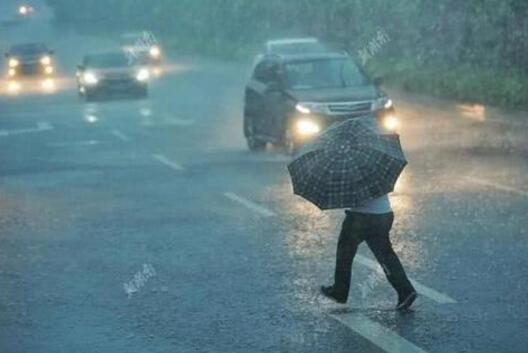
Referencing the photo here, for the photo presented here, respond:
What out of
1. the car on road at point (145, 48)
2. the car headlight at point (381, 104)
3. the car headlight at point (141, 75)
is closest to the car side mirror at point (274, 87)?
the car headlight at point (381, 104)

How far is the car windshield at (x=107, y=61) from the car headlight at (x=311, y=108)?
19966 millimetres

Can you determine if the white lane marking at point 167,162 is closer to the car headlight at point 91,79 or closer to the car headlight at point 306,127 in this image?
the car headlight at point 306,127

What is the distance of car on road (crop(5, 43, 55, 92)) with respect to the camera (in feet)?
173

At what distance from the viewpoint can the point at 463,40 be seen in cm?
3541

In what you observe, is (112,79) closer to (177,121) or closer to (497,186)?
(177,121)

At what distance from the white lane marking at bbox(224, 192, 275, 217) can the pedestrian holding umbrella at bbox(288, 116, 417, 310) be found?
4.98 meters

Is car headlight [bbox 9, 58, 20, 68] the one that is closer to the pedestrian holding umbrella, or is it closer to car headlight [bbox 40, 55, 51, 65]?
car headlight [bbox 40, 55, 51, 65]

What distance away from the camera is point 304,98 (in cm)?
1964

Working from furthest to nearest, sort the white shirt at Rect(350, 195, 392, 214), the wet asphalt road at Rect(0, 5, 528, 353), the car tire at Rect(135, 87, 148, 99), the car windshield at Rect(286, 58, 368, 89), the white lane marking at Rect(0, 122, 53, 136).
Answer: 1. the car tire at Rect(135, 87, 148, 99)
2. the white lane marking at Rect(0, 122, 53, 136)
3. the car windshield at Rect(286, 58, 368, 89)
4. the white shirt at Rect(350, 195, 392, 214)
5. the wet asphalt road at Rect(0, 5, 528, 353)

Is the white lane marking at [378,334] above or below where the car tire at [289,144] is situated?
above

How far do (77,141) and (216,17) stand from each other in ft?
155

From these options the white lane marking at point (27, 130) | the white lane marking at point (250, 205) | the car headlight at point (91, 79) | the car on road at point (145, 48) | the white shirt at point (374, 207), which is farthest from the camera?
the car on road at point (145, 48)

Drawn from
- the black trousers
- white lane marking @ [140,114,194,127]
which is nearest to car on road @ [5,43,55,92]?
white lane marking @ [140,114,194,127]

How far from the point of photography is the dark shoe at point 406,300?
28.3ft
